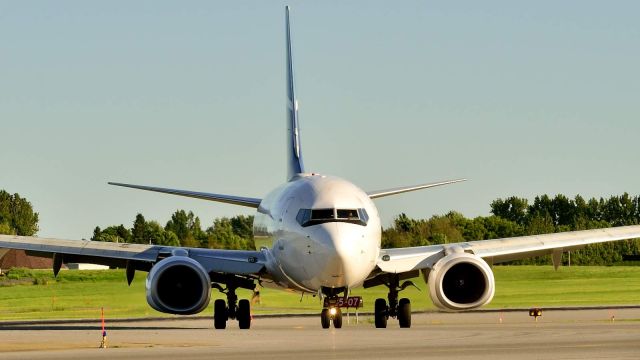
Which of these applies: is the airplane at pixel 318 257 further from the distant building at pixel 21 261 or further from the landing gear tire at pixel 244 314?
the distant building at pixel 21 261

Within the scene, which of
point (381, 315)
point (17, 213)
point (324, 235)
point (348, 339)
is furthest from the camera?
point (17, 213)

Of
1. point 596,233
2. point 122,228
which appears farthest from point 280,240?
point 122,228

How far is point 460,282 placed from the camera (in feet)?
125

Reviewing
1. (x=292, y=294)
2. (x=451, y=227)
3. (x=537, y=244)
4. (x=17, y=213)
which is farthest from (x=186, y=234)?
(x=17, y=213)

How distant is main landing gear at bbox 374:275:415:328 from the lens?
126ft

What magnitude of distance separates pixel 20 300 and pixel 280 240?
2667 centimetres

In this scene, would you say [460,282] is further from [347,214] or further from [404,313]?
[347,214]

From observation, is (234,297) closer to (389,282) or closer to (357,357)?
(389,282)

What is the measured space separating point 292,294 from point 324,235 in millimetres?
23213

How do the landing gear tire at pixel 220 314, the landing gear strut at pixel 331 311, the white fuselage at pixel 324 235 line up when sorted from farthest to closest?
the landing gear tire at pixel 220 314, the landing gear strut at pixel 331 311, the white fuselage at pixel 324 235

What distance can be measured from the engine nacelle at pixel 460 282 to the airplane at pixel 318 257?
3cm

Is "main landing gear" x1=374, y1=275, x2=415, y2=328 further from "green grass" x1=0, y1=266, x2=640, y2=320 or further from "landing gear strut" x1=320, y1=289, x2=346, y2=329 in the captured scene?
"green grass" x1=0, y1=266, x2=640, y2=320

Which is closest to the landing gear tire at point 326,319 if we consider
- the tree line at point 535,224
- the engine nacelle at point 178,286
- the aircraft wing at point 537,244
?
the engine nacelle at point 178,286

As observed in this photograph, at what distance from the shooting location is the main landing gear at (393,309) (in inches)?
1515
